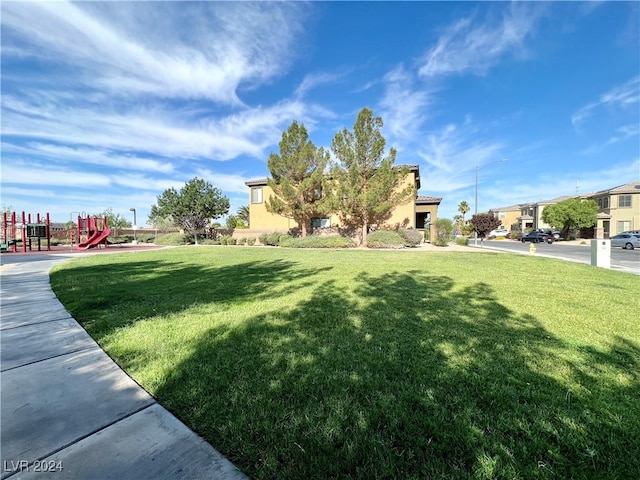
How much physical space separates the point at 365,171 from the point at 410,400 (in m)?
20.8

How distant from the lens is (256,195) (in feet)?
97.3

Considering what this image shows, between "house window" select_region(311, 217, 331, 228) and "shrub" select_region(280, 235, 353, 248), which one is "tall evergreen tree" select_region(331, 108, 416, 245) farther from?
"house window" select_region(311, 217, 331, 228)

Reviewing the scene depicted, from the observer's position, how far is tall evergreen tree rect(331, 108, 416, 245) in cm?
2116

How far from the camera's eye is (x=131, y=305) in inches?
217

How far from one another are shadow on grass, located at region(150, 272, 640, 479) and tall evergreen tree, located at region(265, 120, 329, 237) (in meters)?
19.5

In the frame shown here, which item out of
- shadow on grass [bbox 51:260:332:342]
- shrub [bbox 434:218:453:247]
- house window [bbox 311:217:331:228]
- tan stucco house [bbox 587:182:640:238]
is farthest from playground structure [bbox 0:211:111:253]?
tan stucco house [bbox 587:182:640:238]

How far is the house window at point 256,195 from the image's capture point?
1159 inches

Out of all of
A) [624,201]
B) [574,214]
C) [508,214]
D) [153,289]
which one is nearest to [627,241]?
[574,214]

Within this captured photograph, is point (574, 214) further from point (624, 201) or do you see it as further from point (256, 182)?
point (256, 182)

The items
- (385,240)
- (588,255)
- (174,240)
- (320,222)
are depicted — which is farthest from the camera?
(174,240)

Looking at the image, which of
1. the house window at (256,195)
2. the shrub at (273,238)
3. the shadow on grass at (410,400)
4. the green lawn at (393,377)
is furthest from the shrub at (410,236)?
the shadow on grass at (410,400)

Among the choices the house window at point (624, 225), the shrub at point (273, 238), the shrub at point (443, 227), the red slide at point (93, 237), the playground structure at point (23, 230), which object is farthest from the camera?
the house window at point (624, 225)

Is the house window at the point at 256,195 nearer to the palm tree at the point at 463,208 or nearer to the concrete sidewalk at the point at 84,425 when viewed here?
the concrete sidewalk at the point at 84,425

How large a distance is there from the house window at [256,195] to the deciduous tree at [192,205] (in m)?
4.74
